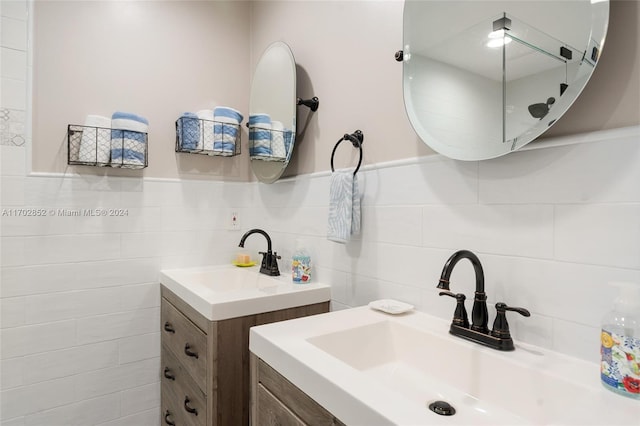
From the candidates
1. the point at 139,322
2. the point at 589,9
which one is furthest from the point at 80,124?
the point at 589,9

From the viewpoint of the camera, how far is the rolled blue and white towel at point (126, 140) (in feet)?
5.61

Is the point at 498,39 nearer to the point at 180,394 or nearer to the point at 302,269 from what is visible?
the point at 302,269

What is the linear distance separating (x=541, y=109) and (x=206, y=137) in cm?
154

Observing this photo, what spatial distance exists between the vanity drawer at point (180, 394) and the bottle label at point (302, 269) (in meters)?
0.55

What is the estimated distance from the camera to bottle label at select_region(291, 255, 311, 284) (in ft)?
5.15

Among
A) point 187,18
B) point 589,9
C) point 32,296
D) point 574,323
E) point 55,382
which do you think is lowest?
point 55,382

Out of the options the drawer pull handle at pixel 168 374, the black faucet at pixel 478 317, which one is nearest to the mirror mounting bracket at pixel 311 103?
the black faucet at pixel 478 317

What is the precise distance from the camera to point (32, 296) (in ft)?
5.39

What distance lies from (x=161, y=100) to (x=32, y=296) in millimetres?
1100

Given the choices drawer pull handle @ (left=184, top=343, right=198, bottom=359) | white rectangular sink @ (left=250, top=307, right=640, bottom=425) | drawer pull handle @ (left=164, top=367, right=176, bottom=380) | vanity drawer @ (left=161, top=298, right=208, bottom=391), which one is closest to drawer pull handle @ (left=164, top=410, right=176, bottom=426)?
drawer pull handle @ (left=164, top=367, right=176, bottom=380)

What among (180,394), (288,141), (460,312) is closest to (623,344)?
(460,312)

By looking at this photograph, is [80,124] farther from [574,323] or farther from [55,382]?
[574,323]

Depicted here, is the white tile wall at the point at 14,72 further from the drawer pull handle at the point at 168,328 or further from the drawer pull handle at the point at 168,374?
the drawer pull handle at the point at 168,374

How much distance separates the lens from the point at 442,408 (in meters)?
0.84
